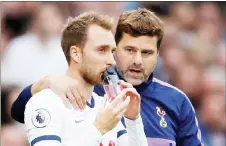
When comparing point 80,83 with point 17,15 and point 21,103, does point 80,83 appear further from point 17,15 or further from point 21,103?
point 17,15

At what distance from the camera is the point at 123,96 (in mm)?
3322

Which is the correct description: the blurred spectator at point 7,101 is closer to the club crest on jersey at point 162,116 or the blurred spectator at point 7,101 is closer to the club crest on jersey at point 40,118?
the club crest on jersey at point 162,116

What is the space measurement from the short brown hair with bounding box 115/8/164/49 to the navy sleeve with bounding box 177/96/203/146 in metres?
0.42

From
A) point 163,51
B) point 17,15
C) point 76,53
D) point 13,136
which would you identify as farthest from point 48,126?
point 163,51

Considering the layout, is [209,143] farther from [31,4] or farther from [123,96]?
[123,96]

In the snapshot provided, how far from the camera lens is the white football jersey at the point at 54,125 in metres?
Result: 3.30

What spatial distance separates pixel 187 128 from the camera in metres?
4.09

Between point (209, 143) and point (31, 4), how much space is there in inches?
83.3

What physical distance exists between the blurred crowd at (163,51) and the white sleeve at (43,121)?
2750 millimetres

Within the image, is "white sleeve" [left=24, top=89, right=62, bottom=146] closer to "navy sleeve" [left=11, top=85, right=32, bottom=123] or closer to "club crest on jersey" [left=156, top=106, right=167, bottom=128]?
"navy sleeve" [left=11, top=85, right=32, bottom=123]

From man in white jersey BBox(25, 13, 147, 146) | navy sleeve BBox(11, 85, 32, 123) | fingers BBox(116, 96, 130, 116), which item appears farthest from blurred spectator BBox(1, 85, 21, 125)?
fingers BBox(116, 96, 130, 116)

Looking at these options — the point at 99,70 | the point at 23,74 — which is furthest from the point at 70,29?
the point at 23,74

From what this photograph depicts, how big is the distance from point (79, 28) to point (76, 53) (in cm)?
14

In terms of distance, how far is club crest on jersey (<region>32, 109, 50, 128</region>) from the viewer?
332 centimetres
